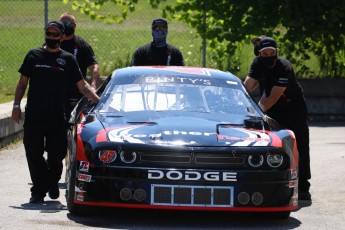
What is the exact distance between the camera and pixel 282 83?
1123cm

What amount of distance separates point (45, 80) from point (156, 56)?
3.22 meters

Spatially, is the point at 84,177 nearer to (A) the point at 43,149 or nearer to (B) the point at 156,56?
(A) the point at 43,149

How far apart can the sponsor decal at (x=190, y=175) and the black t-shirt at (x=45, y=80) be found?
1.88 meters

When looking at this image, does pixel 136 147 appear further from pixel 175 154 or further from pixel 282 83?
pixel 282 83

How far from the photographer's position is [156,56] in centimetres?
1362

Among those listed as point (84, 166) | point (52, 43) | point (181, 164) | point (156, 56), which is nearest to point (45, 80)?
point (52, 43)

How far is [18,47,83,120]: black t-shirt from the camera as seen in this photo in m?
10.6

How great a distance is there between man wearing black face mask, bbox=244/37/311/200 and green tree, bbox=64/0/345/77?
8.30 meters

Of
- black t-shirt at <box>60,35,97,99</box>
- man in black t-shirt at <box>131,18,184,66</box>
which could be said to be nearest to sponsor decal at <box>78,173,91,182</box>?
black t-shirt at <box>60,35,97,99</box>

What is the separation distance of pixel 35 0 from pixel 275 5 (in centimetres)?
580

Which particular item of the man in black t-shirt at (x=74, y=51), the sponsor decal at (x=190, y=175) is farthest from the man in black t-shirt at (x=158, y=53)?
the sponsor decal at (x=190, y=175)

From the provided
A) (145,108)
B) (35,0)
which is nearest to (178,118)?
(145,108)

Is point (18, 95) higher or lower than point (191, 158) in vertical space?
higher

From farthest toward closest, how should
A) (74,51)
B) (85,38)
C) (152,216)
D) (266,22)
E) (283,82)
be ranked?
(85,38)
(266,22)
(74,51)
(283,82)
(152,216)
